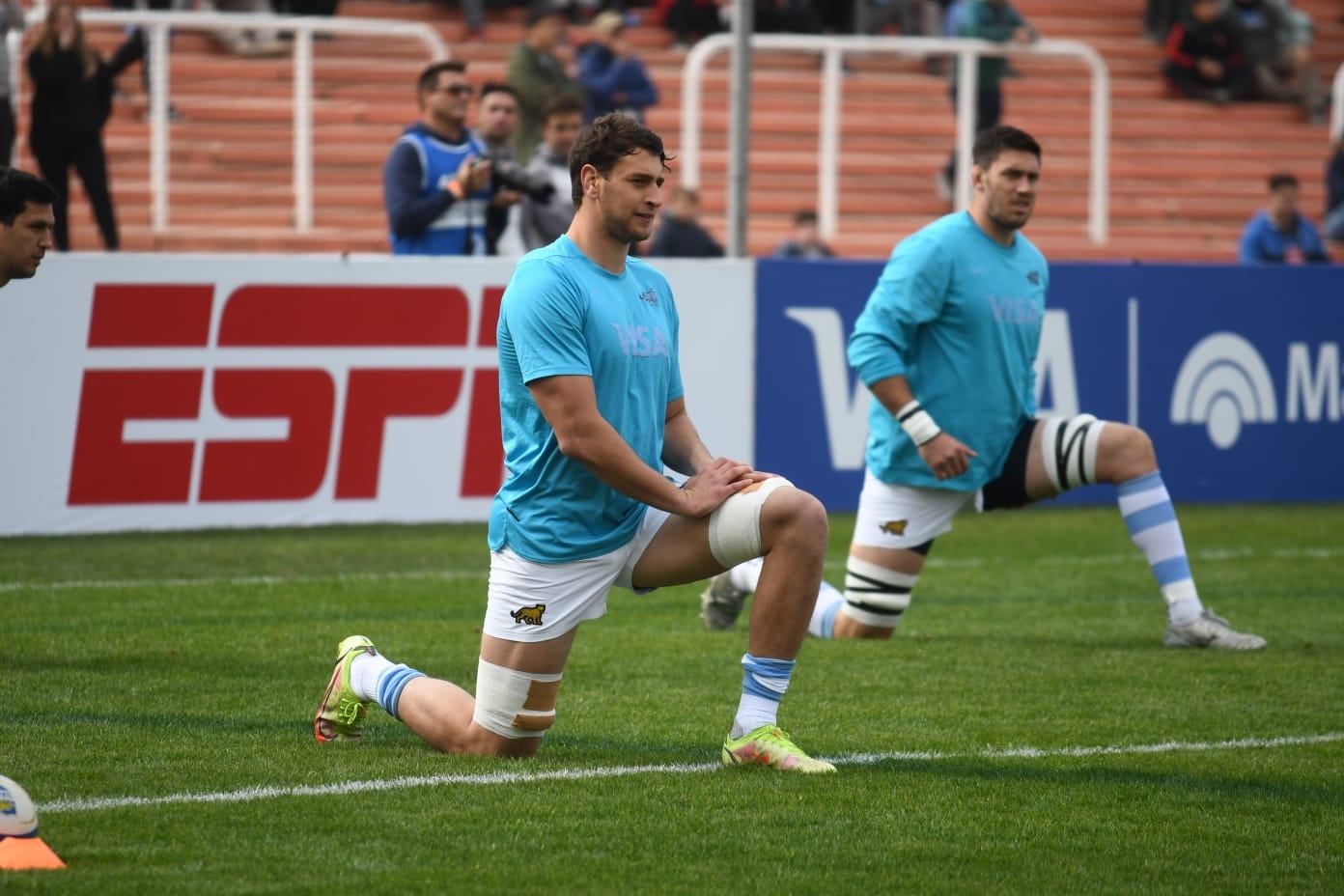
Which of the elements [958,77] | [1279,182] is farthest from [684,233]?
[1279,182]

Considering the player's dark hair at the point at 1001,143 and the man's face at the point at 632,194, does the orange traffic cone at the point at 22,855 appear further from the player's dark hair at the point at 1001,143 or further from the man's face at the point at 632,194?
the player's dark hair at the point at 1001,143

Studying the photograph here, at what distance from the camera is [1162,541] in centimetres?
870

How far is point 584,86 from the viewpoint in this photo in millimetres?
16281

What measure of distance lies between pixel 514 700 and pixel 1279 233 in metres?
12.5

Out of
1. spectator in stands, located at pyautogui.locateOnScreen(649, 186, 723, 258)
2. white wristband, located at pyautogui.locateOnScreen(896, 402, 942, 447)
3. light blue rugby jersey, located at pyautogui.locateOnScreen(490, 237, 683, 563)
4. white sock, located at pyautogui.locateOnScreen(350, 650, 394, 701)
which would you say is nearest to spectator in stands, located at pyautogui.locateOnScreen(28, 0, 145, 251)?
spectator in stands, located at pyautogui.locateOnScreen(649, 186, 723, 258)

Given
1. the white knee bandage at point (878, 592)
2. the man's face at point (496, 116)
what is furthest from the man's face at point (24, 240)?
the man's face at point (496, 116)

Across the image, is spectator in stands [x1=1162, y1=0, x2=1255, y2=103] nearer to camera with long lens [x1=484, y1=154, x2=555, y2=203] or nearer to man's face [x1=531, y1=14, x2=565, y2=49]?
man's face [x1=531, y1=14, x2=565, y2=49]

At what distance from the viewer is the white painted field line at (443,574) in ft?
31.8

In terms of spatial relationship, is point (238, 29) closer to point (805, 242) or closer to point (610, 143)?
point (805, 242)

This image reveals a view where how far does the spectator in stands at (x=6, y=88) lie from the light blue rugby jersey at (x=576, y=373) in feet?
28.7

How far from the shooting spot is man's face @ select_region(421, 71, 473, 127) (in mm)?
11883

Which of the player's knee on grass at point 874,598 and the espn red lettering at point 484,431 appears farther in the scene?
the espn red lettering at point 484,431

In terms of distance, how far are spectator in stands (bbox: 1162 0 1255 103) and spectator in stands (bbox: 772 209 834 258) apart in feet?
23.8

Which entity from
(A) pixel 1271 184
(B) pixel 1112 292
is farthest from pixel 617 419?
(A) pixel 1271 184
